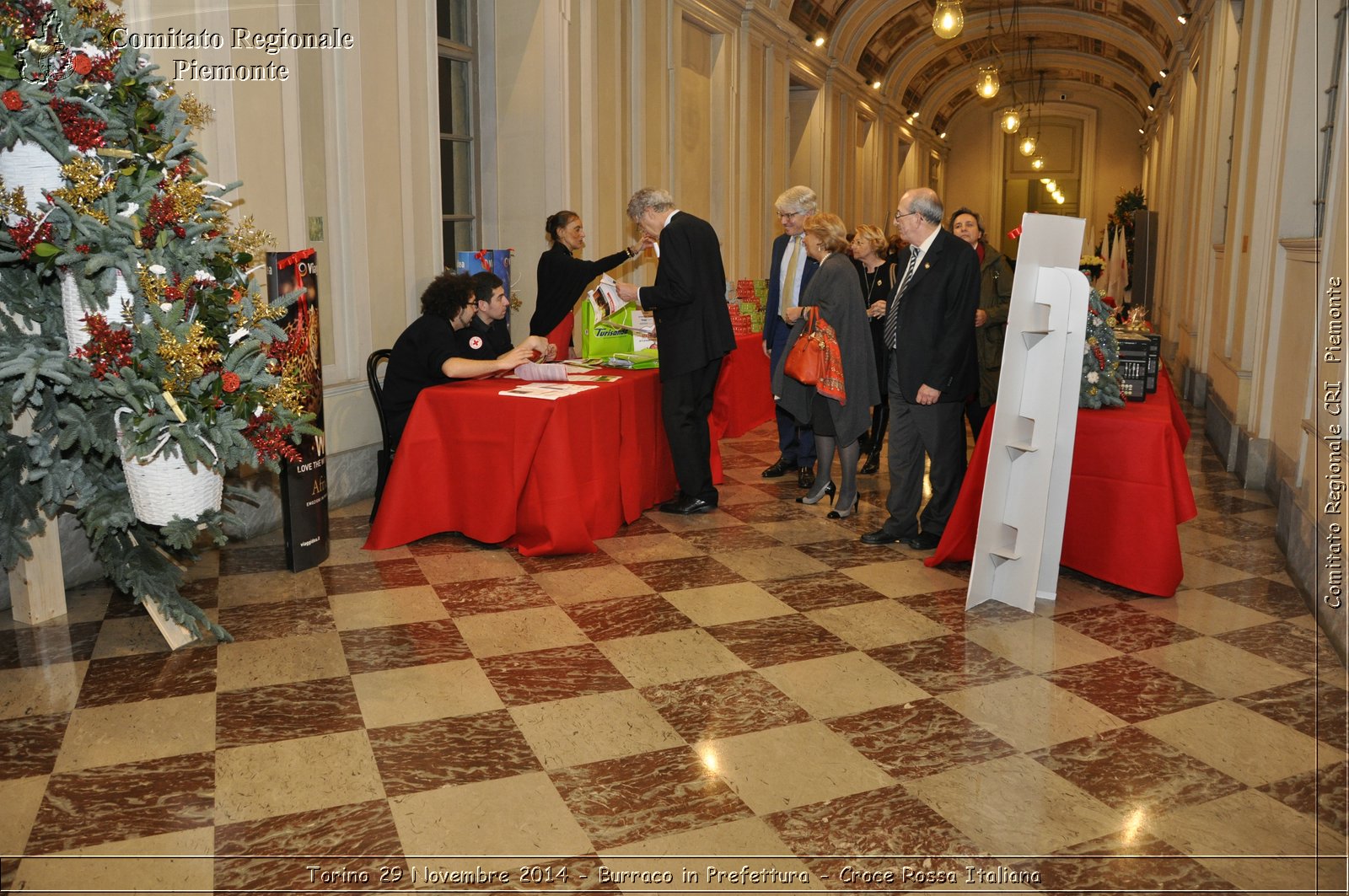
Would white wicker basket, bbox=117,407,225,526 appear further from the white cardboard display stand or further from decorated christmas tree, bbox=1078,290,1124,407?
decorated christmas tree, bbox=1078,290,1124,407

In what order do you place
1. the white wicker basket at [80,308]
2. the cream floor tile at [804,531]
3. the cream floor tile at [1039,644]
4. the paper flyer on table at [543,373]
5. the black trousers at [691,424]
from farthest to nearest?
1. the black trousers at [691,424]
2. the cream floor tile at [804,531]
3. the paper flyer on table at [543,373]
4. the cream floor tile at [1039,644]
5. the white wicker basket at [80,308]

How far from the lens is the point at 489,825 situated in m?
2.56

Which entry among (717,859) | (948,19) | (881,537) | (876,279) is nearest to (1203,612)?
(881,537)

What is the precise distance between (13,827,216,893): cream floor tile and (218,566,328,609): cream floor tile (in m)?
1.80

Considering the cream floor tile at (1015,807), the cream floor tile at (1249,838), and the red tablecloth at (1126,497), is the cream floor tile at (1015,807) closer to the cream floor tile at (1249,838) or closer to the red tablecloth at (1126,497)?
the cream floor tile at (1249,838)

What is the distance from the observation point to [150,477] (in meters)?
3.39

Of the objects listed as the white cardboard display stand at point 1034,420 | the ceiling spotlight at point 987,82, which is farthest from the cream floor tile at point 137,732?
the ceiling spotlight at point 987,82

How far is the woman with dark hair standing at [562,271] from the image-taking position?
21.6 ft

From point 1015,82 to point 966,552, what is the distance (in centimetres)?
2272

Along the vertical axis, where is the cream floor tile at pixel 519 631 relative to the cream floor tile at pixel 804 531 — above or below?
below

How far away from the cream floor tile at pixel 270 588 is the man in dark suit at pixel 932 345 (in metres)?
2.73

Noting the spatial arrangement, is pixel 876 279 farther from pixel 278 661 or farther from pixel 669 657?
pixel 278 661

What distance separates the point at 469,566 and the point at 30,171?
90.1 inches

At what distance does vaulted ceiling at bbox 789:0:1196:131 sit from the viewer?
14719 mm
